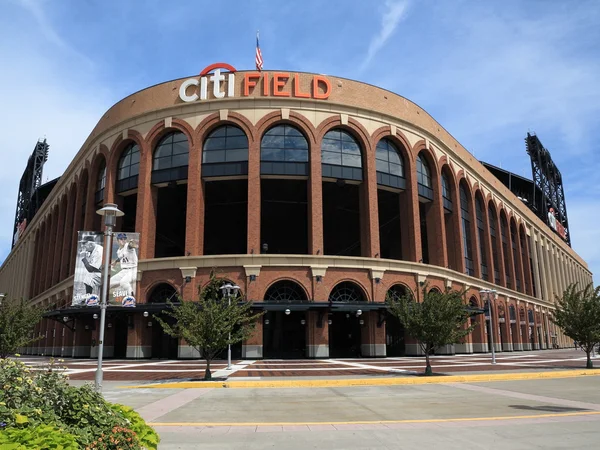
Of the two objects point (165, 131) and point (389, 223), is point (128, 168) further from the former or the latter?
point (389, 223)

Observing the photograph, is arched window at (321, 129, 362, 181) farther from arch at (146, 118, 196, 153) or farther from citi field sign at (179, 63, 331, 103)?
arch at (146, 118, 196, 153)

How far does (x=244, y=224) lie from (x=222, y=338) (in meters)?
28.8

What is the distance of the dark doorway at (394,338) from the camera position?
4034cm

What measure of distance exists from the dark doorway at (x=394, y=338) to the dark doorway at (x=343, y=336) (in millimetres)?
3225

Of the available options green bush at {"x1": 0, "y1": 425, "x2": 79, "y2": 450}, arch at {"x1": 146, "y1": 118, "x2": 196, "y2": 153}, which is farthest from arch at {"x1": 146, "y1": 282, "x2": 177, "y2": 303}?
green bush at {"x1": 0, "y1": 425, "x2": 79, "y2": 450}

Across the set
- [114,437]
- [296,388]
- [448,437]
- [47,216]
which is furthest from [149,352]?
[47,216]

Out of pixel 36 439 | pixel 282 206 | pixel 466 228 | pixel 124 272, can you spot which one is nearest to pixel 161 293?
pixel 282 206

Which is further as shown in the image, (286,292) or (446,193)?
(446,193)

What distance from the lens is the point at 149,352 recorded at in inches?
1388

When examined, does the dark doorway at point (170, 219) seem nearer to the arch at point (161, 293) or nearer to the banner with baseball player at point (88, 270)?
the arch at point (161, 293)

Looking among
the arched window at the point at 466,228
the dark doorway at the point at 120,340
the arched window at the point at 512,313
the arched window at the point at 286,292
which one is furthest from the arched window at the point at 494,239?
the dark doorway at the point at 120,340

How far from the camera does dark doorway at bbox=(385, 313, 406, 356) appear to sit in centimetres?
4034

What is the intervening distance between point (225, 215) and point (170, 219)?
5981mm

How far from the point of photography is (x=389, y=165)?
40219 mm
